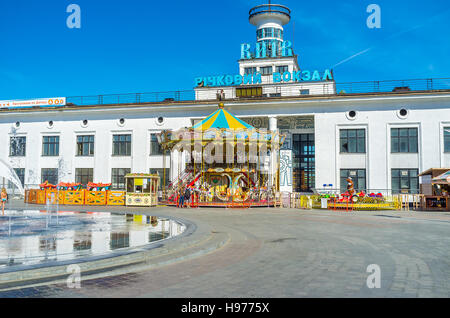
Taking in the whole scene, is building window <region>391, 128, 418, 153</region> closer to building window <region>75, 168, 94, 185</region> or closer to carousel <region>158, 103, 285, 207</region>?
carousel <region>158, 103, 285, 207</region>

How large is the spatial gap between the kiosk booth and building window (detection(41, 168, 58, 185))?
14.2 meters

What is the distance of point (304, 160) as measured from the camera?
4144 centimetres

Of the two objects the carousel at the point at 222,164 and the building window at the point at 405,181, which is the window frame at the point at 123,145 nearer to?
the carousel at the point at 222,164

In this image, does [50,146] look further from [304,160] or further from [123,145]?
[304,160]

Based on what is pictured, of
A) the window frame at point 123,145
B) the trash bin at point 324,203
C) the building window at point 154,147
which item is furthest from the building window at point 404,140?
the window frame at point 123,145

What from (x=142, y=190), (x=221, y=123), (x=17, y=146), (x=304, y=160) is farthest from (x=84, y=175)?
A: (x=304, y=160)

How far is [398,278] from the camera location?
634 cm

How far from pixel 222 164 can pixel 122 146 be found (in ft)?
41.2

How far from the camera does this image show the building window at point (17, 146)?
39219mm

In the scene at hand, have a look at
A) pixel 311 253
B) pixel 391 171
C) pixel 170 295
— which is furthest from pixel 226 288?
pixel 391 171

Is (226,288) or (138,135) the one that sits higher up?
(138,135)

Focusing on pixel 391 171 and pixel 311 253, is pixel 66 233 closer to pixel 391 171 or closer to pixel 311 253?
pixel 311 253

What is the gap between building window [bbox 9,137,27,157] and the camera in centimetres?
3922
